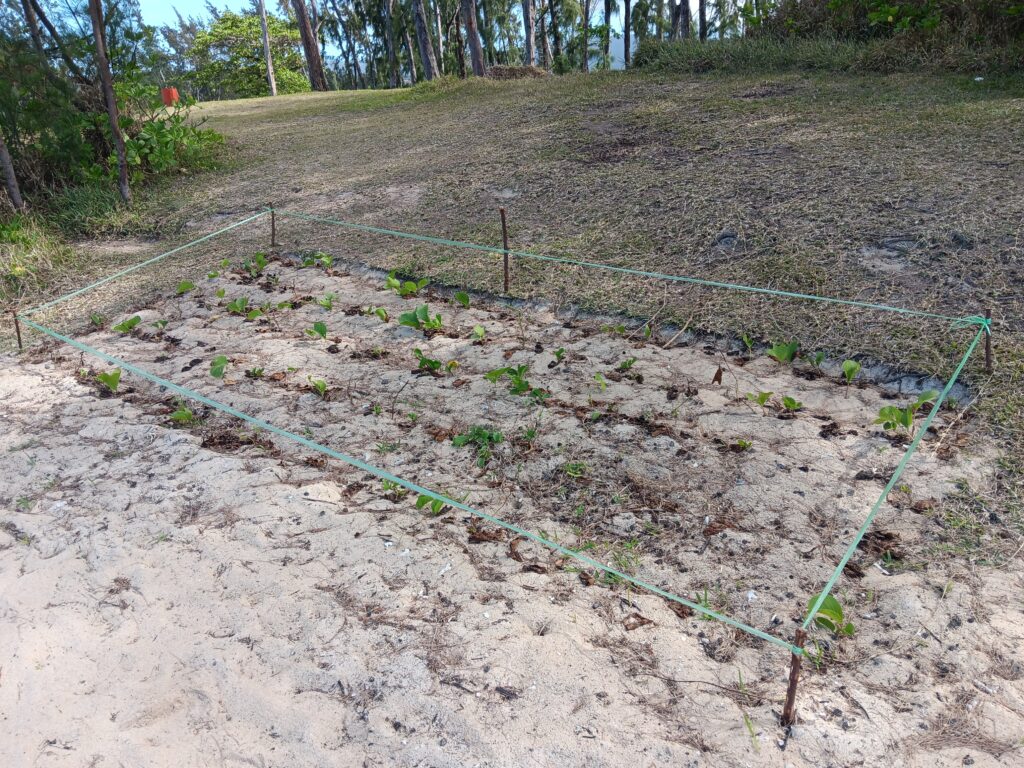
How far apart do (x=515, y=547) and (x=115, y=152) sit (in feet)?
20.1

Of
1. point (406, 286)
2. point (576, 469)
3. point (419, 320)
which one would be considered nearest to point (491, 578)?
point (576, 469)

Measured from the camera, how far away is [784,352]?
3.42 metres

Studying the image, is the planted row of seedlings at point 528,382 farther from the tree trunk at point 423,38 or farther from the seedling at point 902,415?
the tree trunk at point 423,38

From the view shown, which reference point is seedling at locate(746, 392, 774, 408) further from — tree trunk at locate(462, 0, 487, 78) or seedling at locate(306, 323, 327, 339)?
tree trunk at locate(462, 0, 487, 78)

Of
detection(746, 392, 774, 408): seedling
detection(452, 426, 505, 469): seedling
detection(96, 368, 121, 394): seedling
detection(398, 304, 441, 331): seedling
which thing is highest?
detection(398, 304, 441, 331): seedling

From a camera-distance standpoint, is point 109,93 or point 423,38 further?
point 423,38

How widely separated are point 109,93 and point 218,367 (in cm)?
372

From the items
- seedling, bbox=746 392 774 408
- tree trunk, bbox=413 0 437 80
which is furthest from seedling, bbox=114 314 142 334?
tree trunk, bbox=413 0 437 80

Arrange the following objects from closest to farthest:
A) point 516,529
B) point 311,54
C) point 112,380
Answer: point 516,529 < point 112,380 < point 311,54

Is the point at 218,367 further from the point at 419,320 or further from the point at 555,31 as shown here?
the point at 555,31

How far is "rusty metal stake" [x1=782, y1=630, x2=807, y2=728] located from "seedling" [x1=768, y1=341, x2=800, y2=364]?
183 cm

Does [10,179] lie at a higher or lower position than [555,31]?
Result: lower

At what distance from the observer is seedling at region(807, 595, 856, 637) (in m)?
1.96

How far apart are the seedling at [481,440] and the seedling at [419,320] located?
999 millimetres
